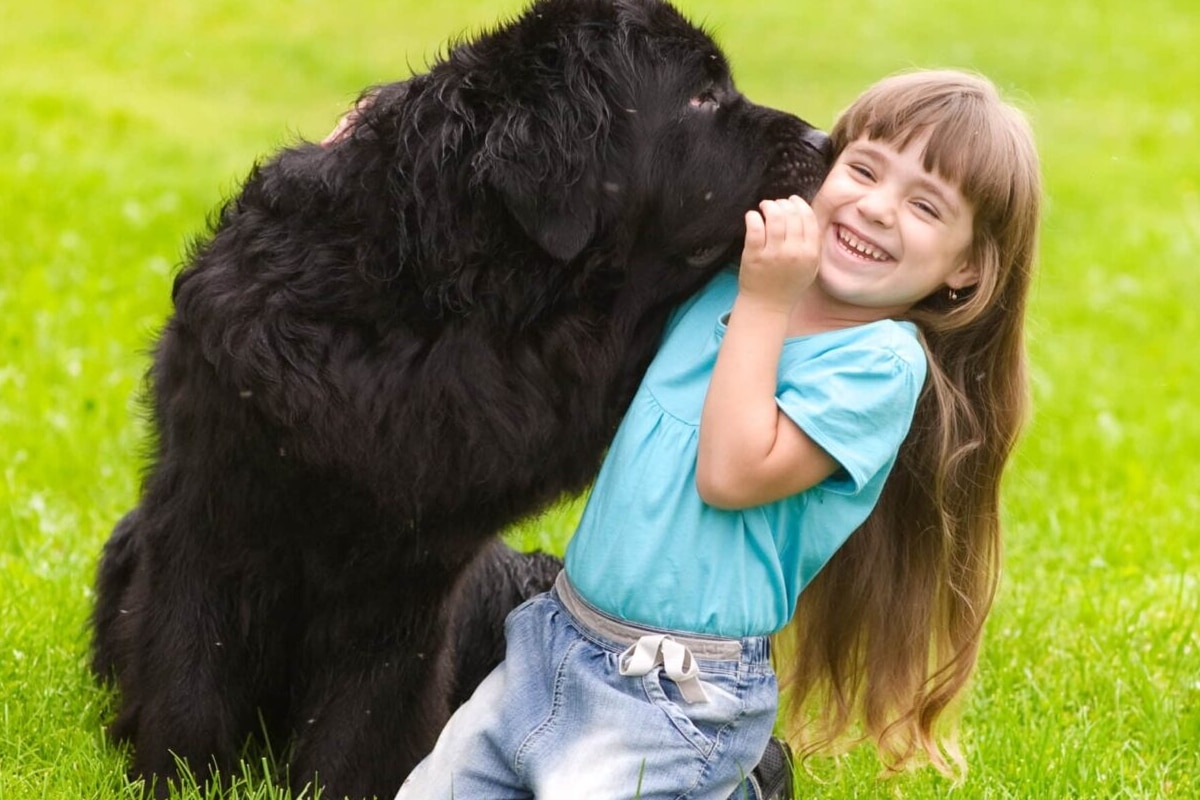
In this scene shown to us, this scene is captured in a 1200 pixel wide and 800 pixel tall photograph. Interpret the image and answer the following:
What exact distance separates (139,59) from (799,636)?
1052cm

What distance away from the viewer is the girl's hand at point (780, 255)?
8.71ft

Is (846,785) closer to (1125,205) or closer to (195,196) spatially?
(195,196)

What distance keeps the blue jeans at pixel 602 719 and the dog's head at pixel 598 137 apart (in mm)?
723

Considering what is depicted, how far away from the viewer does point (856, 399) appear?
8.85 feet

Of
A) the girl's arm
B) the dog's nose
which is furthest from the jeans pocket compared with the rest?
the dog's nose

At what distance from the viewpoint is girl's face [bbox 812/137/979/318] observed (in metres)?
2.83

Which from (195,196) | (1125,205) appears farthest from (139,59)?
(1125,205)

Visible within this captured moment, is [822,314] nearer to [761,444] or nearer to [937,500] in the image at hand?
[761,444]

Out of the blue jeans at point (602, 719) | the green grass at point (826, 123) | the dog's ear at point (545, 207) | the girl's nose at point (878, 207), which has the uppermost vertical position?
the dog's ear at point (545, 207)

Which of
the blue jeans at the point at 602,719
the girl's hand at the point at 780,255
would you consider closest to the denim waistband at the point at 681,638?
the blue jeans at the point at 602,719

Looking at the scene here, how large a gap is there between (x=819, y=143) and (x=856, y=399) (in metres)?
0.62

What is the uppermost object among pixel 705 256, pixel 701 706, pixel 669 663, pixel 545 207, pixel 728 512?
pixel 545 207

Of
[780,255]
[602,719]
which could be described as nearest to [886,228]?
[780,255]

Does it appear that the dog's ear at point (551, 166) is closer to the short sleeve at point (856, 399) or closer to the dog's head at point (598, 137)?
the dog's head at point (598, 137)
